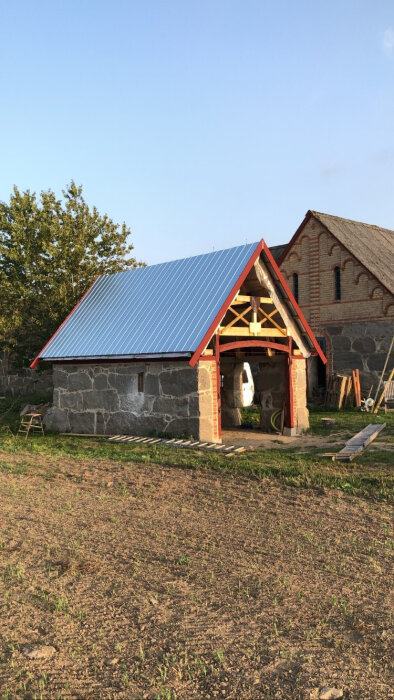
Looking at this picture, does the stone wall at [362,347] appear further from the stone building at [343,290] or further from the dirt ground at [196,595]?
the dirt ground at [196,595]

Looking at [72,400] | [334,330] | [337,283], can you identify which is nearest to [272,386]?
[72,400]

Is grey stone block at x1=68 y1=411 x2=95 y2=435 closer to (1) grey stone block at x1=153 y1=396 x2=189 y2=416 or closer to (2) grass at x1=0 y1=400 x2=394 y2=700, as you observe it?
(1) grey stone block at x1=153 y1=396 x2=189 y2=416

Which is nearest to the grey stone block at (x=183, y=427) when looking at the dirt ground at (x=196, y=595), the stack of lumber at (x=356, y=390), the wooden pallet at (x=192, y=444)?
the wooden pallet at (x=192, y=444)

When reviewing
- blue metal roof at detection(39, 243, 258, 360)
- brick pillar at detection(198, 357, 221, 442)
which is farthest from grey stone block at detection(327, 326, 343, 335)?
brick pillar at detection(198, 357, 221, 442)

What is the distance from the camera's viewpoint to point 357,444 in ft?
45.9

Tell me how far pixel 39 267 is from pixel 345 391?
1334 cm

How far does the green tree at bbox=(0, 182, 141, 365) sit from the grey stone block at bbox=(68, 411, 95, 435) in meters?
5.59

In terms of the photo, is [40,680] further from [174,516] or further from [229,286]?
[229,286]

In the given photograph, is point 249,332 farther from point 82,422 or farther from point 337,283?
point 337,283

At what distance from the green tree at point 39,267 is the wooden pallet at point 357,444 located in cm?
1242

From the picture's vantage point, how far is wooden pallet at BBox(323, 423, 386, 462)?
41.8ft

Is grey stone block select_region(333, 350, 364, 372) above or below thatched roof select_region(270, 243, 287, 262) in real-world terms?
below

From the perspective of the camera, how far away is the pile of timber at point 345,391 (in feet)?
74.1

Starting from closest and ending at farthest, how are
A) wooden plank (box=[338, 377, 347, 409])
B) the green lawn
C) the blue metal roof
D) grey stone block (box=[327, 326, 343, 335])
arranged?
the green lawn
the blue metal roof
wooden plank (box=[338, 377, 347, 409])
grey stone block (box=[327, 326, 343, 335])
